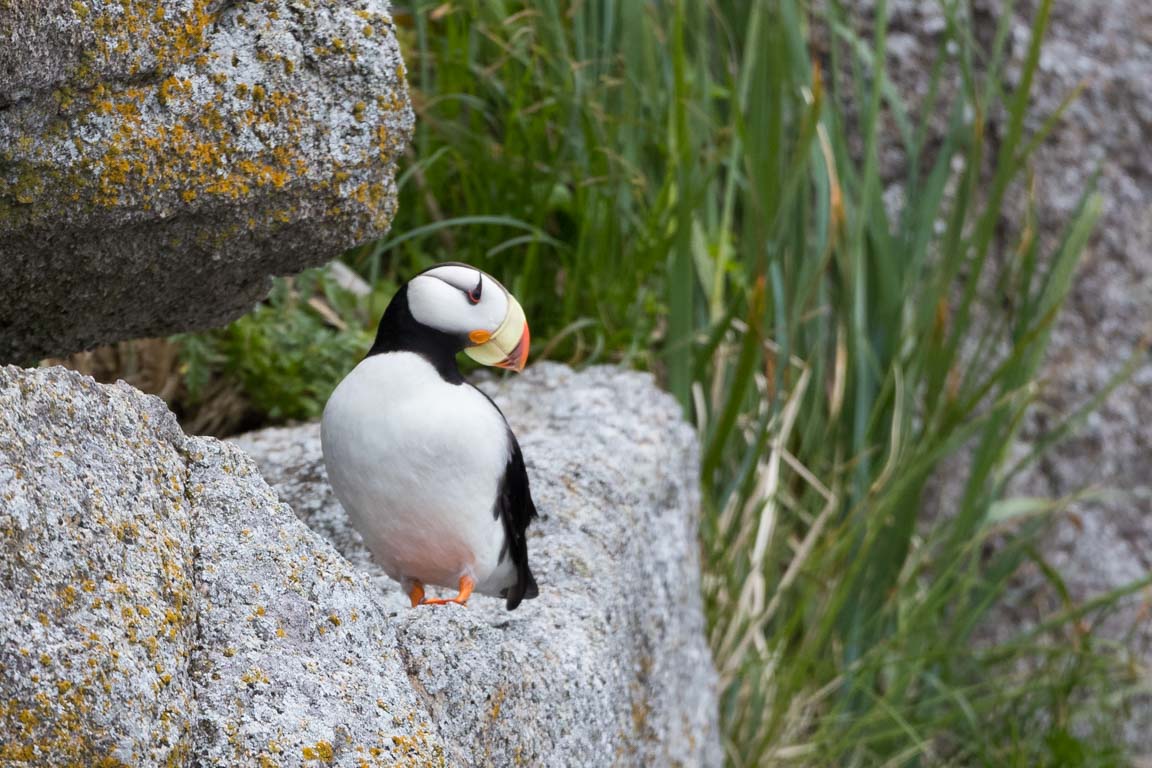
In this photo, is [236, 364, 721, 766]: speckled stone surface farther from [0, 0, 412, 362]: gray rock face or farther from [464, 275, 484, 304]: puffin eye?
[0, 0, 412, 362]: gray rock face

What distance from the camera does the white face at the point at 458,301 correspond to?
1729 mm

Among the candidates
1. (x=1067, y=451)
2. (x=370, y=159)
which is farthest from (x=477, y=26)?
(x=1067, y=451)

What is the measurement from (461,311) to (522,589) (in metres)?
0.43

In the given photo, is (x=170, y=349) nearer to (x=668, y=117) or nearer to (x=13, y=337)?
(x=13, y=337)

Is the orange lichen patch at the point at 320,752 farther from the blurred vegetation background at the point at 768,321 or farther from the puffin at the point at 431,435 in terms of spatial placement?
the blurred vegetation background at the point at 768,321

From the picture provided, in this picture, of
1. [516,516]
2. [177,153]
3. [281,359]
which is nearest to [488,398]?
[516,516]

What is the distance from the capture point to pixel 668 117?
307 cm

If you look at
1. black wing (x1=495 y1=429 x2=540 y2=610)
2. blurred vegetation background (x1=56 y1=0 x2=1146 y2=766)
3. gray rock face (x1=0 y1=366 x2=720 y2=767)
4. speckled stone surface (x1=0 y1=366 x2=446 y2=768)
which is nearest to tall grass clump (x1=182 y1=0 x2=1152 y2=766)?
blurred vegetation background (x1=56 y1=0 x2=1146 y2=766)

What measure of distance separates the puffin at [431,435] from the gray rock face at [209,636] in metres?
0.11

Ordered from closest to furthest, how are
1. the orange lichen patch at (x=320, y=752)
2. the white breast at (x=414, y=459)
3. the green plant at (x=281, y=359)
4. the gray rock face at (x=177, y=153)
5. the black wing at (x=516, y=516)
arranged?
1. the orange lichen patch at (x=320, y=752)
2. the gray rock face at (x=177, y=153)
3. the white breast at (x=414, y=459)
4. the black wing at (x=516, y=516)
5. the green plant at (x=281, y=359)

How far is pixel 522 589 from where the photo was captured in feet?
6.32

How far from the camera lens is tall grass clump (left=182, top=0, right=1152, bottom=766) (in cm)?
298

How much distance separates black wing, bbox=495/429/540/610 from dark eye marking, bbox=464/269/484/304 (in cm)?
19

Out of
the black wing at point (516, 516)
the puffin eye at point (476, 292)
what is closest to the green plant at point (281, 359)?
the black wing at point (516, 516)
